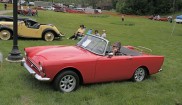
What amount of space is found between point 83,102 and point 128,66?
7.39ft

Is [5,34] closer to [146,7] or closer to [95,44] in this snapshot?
[95,44]

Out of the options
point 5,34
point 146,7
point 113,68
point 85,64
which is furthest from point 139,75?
point 146,7

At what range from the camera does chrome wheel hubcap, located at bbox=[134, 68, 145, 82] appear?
30.6 ft

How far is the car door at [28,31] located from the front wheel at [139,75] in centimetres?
881

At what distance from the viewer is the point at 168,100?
782 centimetres

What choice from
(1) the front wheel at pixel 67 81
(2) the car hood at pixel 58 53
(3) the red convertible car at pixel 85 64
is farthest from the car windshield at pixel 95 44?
(1) the front wheel at pixel 67 81

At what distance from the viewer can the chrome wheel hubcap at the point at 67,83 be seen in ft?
24.9

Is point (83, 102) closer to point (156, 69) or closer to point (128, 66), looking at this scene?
point (128, 66)

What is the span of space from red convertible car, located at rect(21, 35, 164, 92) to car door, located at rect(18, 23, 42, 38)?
313 inches

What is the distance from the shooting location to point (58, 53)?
8.00m

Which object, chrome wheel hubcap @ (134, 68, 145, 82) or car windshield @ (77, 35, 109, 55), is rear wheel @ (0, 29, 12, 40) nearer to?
car windshield @ (77, 35, 109, 55)

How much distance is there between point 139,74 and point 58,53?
8.93ft

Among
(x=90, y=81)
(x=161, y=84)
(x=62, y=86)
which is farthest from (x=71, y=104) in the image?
(x=161, y=84)

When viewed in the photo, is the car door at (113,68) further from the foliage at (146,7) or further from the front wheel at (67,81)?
the foliage at (146,7)
